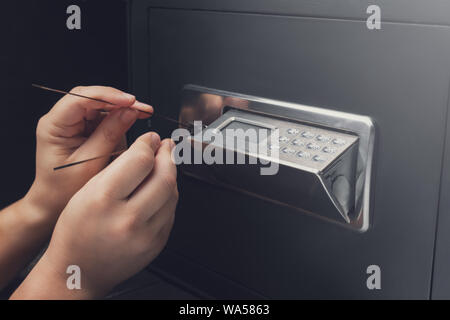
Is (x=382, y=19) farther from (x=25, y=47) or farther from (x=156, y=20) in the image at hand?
(x=25, y=47)

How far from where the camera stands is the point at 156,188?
0.46 m

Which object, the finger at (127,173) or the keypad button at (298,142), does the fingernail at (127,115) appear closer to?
the finger at (127,173)

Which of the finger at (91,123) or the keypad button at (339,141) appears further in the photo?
the finger at (91,123)

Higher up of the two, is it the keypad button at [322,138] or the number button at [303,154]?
the keypad button at [322,138]

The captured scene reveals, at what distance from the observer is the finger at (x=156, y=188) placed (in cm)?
46

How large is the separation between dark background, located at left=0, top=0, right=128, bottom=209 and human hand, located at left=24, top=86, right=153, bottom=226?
0.07 meters

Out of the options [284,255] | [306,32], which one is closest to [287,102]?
[306,32]

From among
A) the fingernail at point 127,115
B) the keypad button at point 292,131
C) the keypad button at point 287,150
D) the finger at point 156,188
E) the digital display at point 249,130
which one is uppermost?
the fingernail at point 127,115

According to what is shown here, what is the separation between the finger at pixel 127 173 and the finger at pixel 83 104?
76 mm

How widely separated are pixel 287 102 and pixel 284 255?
0.18 meters

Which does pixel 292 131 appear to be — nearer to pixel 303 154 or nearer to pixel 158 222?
pixel 303 154

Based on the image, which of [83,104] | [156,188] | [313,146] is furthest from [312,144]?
[83,104]

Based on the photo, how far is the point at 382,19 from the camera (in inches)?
16.1

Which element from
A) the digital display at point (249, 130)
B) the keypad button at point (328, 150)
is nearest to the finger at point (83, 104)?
the digital display at point (249, 130)
